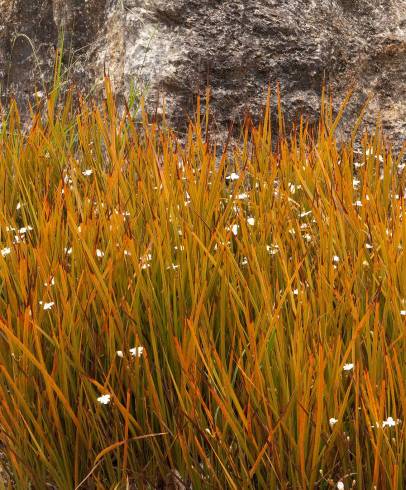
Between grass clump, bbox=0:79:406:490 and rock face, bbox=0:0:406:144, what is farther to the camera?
rock face, bbox=0:0:406:144

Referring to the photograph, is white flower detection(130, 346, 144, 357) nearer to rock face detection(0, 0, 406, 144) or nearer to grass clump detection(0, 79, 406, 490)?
grass clump detection(0, 79, 406, 490)

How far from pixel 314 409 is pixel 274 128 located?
6.63 ft

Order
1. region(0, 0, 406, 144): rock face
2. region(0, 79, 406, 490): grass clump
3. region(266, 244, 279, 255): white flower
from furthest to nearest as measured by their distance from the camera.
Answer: region(0, 0, 406, 144): rock face < region(266, 244, 279, 255): white flower < region(0, 79, 406, 490): grass clump

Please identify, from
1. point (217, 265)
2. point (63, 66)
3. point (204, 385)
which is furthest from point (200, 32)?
point (204, 385)

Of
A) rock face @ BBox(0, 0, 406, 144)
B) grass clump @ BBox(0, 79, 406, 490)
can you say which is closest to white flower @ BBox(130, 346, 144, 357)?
grass clump @ BBox(0, 79, 406, 490)

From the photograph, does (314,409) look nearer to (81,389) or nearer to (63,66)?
(81,389)

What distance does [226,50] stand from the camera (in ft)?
10.7

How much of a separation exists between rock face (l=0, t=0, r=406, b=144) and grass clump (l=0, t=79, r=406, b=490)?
1133mm

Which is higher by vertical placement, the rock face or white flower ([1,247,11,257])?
the rock face

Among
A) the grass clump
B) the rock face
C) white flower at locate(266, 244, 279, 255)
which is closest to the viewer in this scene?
the grass clump

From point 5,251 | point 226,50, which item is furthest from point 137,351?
point 226,50

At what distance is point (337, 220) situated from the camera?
6.83 ft

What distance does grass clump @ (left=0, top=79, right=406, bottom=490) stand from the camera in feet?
4.90

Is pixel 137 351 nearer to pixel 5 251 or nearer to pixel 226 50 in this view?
pixel 5 251
